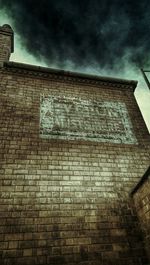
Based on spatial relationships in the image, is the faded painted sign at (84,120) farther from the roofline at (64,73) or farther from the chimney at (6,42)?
the chimney at (6,42)

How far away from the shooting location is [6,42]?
5719 mm

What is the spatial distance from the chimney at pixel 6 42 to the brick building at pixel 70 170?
0.17ft

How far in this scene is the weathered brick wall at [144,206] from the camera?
10.1 ft

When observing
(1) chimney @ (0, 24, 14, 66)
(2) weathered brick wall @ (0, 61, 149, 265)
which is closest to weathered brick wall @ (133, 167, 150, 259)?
(2) weathered brick wall @ (0, 61, 149, 265)

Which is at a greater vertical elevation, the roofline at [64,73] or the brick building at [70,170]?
the roofline at [64,73]

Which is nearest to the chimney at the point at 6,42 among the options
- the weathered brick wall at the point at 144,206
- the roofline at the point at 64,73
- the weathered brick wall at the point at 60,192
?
the roofline at the point at 64,73

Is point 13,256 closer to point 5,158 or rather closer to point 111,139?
point 5,158

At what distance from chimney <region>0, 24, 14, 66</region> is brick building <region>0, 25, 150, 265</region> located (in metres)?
0.05

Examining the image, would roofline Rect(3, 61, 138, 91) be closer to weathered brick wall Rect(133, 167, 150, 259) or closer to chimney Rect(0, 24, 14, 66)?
chimney Rect(0, 24, 14, 66)

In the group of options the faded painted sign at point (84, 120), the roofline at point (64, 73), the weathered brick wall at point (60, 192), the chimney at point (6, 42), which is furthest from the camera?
the chimney at point (6, 42)

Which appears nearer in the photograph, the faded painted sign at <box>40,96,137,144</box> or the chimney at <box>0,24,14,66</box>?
the faded painted sign at <box>40,96,137,144</box>

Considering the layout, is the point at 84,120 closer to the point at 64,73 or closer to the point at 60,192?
the point at 64,73

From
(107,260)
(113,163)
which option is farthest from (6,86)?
(107,260)

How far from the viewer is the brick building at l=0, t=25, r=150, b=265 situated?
2.96 meters
